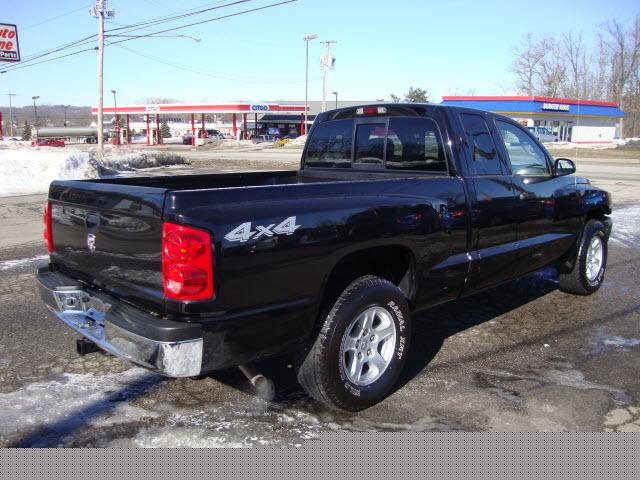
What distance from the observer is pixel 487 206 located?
434 centimetres

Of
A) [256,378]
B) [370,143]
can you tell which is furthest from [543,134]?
[256,378]

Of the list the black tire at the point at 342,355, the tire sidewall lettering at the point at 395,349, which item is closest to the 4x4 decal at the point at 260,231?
the black tire at the point at 342,355

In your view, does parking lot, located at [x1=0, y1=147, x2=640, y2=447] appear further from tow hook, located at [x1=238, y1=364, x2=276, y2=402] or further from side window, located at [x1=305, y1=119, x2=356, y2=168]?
side window, located at [x1=305, y1=119, x2=356, y2=168]

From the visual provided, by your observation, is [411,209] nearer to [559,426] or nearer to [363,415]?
[363,415]

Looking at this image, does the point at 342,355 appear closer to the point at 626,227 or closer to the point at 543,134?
the point at 626,227

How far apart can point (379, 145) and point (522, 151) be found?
4.61 ft

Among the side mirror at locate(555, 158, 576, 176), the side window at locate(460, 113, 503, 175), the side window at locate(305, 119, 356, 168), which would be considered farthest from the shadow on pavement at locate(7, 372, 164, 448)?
the side mirror at locate(555, 158, 576, 176)

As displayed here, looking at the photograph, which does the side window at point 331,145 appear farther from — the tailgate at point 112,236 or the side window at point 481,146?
the tailgate at point 112,236

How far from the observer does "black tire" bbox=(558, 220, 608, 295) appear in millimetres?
5855

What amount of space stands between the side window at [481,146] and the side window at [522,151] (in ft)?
0.79

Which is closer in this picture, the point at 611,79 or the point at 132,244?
the point at 132,244

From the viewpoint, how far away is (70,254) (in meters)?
3.65

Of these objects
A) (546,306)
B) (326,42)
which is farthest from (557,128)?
(546,306)

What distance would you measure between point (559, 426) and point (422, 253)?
1.35 meters
